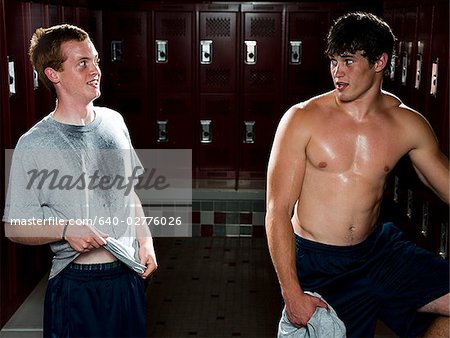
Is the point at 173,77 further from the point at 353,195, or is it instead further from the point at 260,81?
the point at 353,195

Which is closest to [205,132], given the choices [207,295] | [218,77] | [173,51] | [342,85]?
[218,77]

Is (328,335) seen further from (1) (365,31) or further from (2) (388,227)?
(1) (365,31)

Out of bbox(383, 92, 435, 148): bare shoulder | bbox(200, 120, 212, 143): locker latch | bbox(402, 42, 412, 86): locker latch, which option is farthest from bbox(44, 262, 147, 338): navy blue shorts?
bbox(200, 120, 212, 143): locker latch

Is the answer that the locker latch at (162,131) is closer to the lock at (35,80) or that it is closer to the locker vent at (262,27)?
the locker vent at (262,27)

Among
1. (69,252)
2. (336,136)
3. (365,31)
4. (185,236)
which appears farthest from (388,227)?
(185,236)

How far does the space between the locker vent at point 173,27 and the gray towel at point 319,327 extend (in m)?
4.33

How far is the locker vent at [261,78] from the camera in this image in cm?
645

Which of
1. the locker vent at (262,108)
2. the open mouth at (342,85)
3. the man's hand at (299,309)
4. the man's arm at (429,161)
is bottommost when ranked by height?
the man's hand at (299,309)

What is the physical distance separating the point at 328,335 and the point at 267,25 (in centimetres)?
437

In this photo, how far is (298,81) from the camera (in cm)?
646

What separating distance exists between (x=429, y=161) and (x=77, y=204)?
48.3 inches

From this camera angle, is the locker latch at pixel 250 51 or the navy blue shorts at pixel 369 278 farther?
the locker latch at pixel 250 51

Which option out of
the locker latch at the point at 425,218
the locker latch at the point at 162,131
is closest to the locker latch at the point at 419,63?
the locker latch at the point at 425,218

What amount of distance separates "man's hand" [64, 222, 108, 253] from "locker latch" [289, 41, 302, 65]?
4.50 meters
